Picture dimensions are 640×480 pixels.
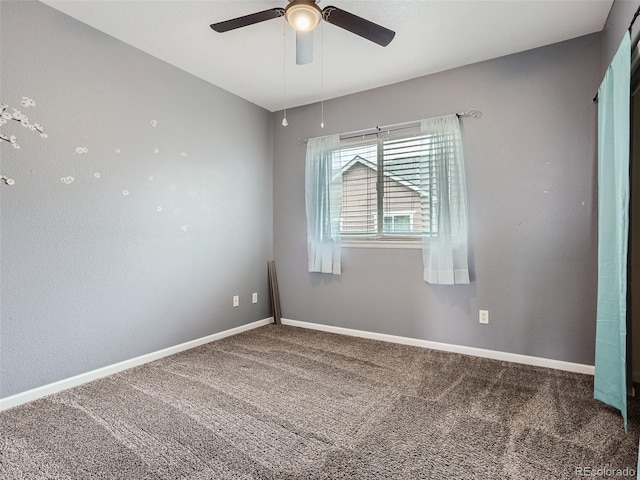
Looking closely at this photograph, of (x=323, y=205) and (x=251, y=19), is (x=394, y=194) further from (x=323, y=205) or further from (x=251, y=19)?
(x=251, y=19)

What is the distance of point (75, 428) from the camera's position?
1.83m

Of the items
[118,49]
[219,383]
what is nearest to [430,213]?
[219,383]

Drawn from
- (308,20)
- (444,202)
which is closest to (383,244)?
(444,202)

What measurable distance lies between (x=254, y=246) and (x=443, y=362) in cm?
230

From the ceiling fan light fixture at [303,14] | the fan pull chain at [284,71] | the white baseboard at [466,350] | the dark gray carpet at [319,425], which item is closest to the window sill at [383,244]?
the white baseboard at [466,350]

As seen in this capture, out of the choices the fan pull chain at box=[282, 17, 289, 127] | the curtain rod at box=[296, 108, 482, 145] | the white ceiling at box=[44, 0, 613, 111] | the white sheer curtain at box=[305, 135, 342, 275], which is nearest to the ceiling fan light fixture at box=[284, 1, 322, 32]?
the white ceiling at box=[44, 0, 613, 111]

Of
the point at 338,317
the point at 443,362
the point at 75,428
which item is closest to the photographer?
the point at 75,428

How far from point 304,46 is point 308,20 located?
0.22m

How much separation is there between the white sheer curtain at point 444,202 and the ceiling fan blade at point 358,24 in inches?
47.8

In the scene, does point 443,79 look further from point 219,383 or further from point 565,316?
point 219,383

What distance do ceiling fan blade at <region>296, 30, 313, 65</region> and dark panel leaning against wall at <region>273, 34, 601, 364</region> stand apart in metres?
1.39

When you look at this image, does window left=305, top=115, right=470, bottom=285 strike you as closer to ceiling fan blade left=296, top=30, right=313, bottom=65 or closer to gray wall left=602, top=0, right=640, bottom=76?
gray wall left=602, top=0, right=640, bottom=76

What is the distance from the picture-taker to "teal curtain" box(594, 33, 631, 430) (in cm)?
169

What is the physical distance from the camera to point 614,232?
186 cm
